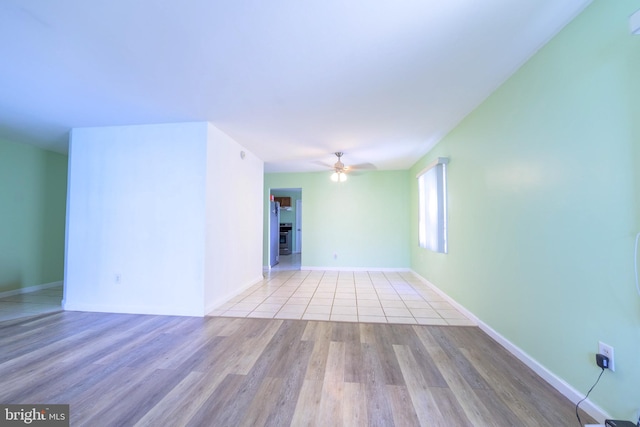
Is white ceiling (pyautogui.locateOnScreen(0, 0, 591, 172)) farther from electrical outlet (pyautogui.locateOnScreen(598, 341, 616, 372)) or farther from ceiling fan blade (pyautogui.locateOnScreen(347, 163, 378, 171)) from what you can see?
ceiling fan blade (pyautogui.locateOnScreen(347, 163, 378, 171))

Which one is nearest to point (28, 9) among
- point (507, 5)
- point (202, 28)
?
point (202, 28)

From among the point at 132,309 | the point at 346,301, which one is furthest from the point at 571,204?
the point at 132,309

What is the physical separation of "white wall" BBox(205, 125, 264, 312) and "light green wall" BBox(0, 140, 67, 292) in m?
3.44

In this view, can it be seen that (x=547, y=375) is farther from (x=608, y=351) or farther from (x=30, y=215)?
(x=30, y=215)

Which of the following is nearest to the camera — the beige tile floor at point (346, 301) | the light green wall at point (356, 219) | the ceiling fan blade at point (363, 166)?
the beige tile floor at point (346, 301)

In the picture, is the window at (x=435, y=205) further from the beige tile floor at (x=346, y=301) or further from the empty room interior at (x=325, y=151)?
the beige tile floor at (x=346, y=301)

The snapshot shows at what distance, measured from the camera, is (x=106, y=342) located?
A: 7.57 feet

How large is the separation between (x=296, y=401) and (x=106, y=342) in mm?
1977

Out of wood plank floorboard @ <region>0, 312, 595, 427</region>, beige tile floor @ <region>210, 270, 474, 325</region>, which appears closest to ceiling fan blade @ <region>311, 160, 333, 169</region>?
beige tile floor @ <region>210, 270, 474, 325</region>

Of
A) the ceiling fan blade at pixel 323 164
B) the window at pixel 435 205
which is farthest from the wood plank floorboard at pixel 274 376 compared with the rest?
the ceiling fan blade at pixel 323 164

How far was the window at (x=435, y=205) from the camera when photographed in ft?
11.7

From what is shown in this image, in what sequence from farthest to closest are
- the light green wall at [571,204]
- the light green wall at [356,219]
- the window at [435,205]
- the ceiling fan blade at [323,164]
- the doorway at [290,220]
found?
the doorway at [290,220] → the light green wall at [356,219] → the ceiling fan blade at [323,164] → the window at [435,205] → the light green wall at [571,204]

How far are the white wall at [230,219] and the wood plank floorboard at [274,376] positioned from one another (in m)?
0.83

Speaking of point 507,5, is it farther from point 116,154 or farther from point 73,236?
point 73,236
